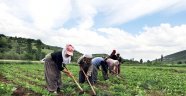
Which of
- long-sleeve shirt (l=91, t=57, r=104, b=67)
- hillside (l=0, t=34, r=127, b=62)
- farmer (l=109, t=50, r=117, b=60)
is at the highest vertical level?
hillside (l=0, t=34, r=127, b=62)

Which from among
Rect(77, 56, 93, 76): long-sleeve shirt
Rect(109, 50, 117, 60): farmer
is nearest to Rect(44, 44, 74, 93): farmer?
Rect(77, 56, 93, 76): long-sleeve shirt

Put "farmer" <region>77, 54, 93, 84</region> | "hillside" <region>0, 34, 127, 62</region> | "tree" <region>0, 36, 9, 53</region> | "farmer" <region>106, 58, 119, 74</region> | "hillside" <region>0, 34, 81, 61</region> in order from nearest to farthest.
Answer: "farmer" <region>77, 54, 93, 84</region>, "farmer" <region>106, 58, 119, 74</region>, "hillside" <region>0, 34, 127, 62</region>, "hillside" <region>0, 34, 81, 61</region>, "tree" <region>0, 36, 9, 53</region>

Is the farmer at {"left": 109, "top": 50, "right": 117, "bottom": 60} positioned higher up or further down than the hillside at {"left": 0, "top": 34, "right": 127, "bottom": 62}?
further down

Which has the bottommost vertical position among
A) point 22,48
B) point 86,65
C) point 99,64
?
point 86,65

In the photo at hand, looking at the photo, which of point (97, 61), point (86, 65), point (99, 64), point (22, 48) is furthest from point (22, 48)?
point (86, 65)

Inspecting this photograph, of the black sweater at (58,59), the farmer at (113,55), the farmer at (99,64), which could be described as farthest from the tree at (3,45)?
the black sweater at (58,59)

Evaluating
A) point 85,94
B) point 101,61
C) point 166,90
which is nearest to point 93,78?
point 101,61

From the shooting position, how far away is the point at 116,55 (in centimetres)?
2155

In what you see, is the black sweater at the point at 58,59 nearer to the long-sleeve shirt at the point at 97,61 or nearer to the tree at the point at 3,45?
the long-sleeve shirt at the point at 97,61

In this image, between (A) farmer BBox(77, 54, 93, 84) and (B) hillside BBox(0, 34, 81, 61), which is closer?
(A) farmer BBox(77, 54, 93, 84)

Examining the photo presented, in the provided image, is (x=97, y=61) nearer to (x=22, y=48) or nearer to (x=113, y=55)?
(x=113, y=55)

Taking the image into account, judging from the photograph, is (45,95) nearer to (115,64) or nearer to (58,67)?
(58,67)

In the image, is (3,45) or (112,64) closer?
(112,64)

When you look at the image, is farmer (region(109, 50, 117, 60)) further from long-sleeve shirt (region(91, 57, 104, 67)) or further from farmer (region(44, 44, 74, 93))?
farmer (region(44, 44, 74, 93))
